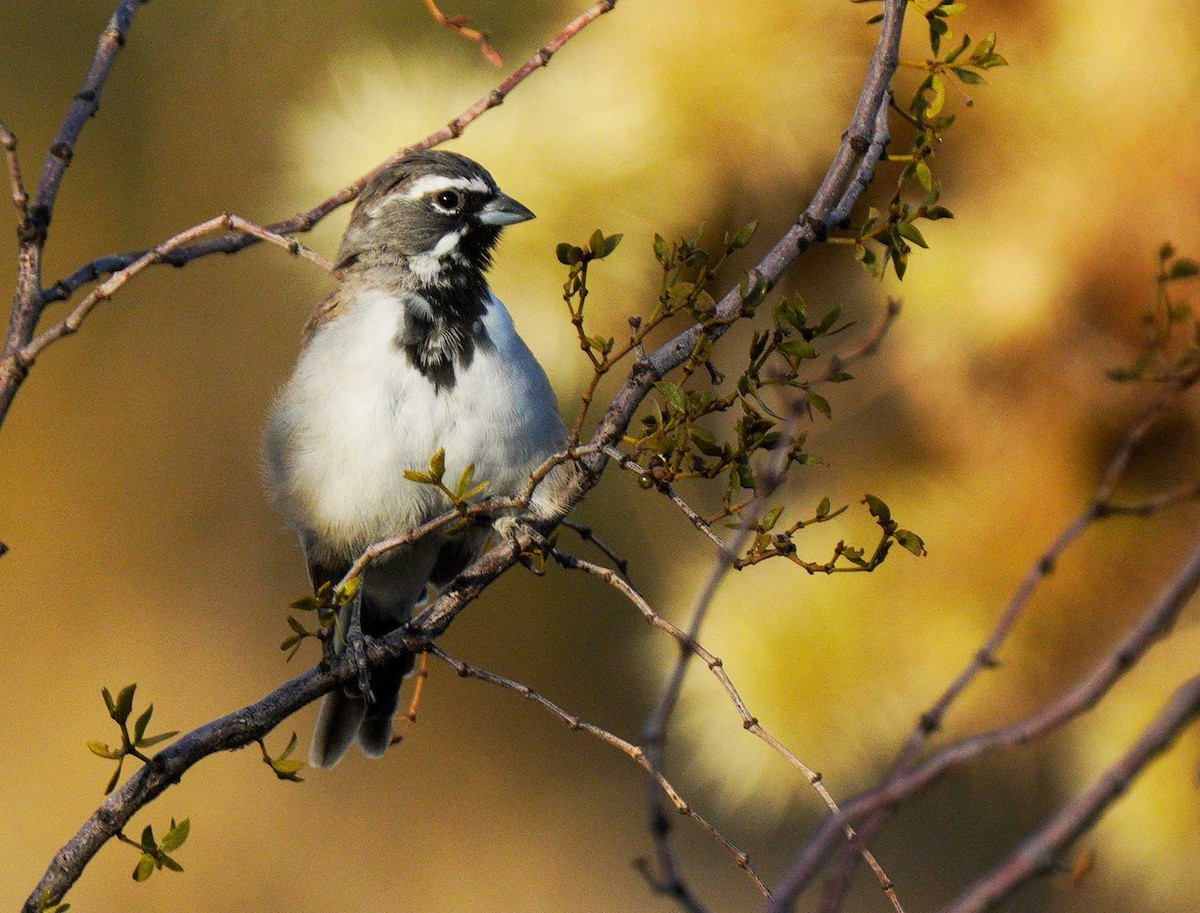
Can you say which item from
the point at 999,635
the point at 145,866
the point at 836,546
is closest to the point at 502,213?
the point at 836,546

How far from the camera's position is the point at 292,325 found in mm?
5359

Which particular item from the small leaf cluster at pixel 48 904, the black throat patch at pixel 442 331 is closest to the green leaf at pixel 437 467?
the small leaf cluster at pixel 48 904

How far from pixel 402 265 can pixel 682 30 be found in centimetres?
145

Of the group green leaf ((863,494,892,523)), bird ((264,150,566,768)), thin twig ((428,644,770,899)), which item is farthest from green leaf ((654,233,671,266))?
bird ((264,150,566,768))

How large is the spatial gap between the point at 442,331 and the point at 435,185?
1.25ft

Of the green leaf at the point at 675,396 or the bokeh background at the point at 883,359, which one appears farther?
the bokeh background at the point at 883,359

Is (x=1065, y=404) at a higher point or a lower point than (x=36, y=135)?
lower

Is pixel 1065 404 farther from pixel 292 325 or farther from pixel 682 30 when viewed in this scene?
pixel 292 325

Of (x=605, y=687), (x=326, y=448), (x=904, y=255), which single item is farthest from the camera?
(x=605, y=687)

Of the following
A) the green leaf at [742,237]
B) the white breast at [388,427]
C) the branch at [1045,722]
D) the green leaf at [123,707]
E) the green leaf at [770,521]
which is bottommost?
the branch at [1045,722]

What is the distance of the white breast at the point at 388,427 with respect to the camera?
2336 mm

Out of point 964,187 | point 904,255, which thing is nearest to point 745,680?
point 964,187

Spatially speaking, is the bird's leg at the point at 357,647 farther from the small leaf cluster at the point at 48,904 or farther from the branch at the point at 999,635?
the branch at the point at 999,635

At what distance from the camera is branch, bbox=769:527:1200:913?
73cm
